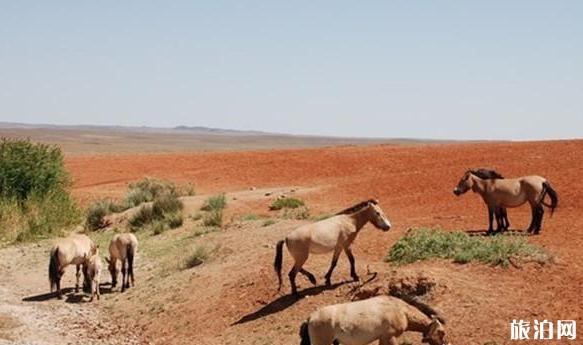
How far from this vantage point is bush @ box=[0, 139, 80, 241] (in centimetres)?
2459

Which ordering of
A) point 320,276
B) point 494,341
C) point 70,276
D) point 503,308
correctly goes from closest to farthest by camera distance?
point 494,341, point 503,308, point 320,276, point 70,276

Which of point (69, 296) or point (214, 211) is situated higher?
point (214, 211)

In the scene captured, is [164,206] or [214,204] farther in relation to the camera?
[214,204]

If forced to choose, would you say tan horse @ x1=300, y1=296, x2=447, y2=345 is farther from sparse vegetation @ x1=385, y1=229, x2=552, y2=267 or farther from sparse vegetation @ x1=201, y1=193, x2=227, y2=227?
sparse vegetation @ x1=201, y1=193, x2=227, y2=227

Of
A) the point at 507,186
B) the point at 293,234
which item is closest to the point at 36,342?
the point at 293,234

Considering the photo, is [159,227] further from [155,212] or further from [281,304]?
[281,304]

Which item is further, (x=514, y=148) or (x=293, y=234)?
(x=514, y=148)

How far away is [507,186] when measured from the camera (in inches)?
698

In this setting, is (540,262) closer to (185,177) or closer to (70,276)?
(70,276)

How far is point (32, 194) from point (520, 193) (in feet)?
58.4

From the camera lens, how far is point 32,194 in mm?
26359

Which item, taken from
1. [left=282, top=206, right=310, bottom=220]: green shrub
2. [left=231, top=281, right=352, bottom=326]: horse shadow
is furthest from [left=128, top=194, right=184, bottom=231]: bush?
[left=231, top=281, right=352, bottom=326]: horse shadow

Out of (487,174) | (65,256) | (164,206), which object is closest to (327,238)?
(65,256)

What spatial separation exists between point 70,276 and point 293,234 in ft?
29.3
